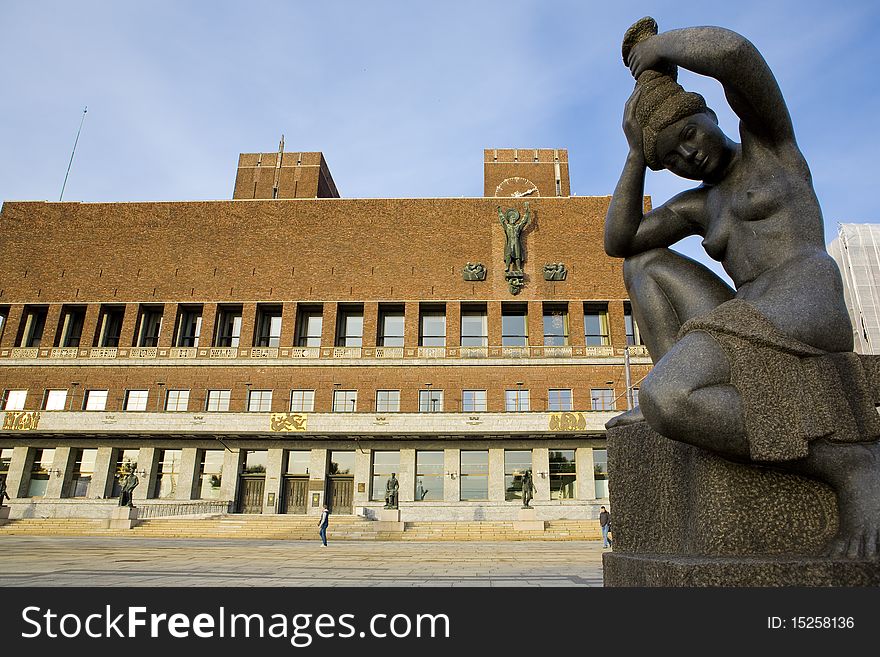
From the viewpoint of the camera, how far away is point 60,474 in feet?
109

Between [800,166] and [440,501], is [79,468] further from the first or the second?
[800,166]

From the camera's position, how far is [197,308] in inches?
1503

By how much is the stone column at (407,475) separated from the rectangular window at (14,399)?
23.1m

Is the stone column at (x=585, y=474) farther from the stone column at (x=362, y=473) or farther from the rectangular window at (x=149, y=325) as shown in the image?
the rectangular window at (x=149, y=325)

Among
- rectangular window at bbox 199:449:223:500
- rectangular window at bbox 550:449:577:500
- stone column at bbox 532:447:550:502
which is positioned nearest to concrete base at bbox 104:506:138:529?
rectangular window at bbox 199:449:223:500

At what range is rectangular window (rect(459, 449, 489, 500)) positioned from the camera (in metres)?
32.1

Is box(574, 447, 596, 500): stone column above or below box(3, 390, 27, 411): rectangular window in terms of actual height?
below

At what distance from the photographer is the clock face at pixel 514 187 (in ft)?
156

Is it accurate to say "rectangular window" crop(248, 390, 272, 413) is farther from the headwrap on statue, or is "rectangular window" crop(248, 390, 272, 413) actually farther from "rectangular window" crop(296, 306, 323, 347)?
the headwrap on statue

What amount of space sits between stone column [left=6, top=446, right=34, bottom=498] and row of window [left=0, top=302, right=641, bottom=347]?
690 cm

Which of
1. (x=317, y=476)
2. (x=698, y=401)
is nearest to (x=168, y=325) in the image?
(x=317, y=476)
